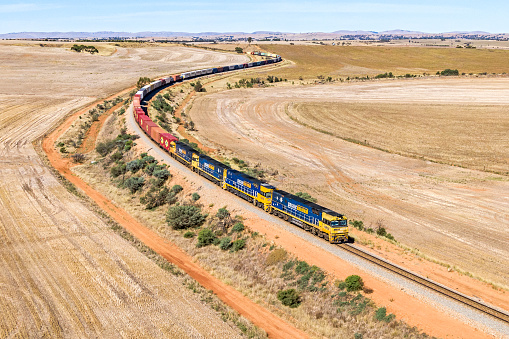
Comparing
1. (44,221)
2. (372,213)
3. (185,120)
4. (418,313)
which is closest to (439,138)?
(372,213)

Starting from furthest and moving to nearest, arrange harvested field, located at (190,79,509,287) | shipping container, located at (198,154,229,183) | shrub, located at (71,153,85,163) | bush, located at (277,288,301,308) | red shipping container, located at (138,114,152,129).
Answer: red shipping container, located at (138,114,152,129) < shrub, located at (71,153,85,163) < shipping container, located at (198,154,229,183) < harvested field, located at (190,79,509,287) < bush, located at (277,288,301,308)

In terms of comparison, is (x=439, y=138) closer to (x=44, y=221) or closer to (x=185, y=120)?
(x=185, y=120)

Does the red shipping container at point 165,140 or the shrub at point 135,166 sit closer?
the shrub at point 135,166

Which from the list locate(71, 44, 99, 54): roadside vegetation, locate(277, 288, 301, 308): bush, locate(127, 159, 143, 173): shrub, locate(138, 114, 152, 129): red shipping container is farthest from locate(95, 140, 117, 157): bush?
locate(71, 44, 99, 54): roadside vegetation

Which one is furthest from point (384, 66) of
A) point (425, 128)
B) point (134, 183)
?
point (134, 183)

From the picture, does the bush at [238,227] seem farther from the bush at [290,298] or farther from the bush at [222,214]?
the bush at [290,298]

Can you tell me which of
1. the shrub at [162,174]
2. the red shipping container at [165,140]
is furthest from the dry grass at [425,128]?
the shrub at [162,174]

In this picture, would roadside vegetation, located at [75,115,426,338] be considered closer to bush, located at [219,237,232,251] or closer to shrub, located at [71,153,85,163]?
bush, located at [219,237,232,251]

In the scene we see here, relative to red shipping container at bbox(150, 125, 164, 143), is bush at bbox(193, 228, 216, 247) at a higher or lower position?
lower
